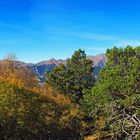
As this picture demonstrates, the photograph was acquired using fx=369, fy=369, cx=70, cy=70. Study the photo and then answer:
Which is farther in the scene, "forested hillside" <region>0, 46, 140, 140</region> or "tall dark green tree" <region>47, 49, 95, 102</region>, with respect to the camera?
"tall dark green tree" <region>47, 49, 95, 102</region>

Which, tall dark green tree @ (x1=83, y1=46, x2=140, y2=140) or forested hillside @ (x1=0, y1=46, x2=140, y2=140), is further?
tall dark green tree @ (x1=83, y1=46, x2=140, y2=140)

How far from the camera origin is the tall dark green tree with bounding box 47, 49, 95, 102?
86312mm

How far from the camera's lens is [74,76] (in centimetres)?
8769

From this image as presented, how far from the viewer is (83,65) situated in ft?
298

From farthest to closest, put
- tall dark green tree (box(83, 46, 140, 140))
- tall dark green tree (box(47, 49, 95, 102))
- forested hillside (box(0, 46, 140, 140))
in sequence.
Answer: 1. tall dark green tree (box(47, 49, 95, 102))
2. tall dark green tree (box(83, 46, 140, 140))
3. forested hillside (box(0, 46, 140, 140))

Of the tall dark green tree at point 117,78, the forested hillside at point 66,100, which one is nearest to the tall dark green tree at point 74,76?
the forested hillside at point 66,100

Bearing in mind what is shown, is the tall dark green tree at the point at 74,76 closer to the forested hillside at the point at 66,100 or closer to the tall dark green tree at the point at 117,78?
the forested hillside at the point at 66,100

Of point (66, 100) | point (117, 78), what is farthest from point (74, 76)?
point (117, 78)

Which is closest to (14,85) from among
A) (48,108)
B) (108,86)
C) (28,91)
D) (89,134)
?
(28,91)

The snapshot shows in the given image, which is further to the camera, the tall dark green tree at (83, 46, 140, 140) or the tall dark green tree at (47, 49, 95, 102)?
the tall dark green tree at (47, 49, 95, 102)

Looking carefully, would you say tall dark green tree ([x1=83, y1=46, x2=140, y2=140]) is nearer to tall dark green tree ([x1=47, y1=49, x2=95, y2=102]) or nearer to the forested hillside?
the forested hillside

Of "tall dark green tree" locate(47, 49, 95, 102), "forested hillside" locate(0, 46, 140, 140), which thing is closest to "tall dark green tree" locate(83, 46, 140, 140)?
"forested hillside" locate(0, 46, 140, 140)

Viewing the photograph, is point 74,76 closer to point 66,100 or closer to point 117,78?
point 66,100

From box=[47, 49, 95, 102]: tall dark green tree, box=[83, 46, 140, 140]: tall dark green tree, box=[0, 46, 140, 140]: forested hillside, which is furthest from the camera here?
box=[47, 49, 95, 102]: tall dark green tree
